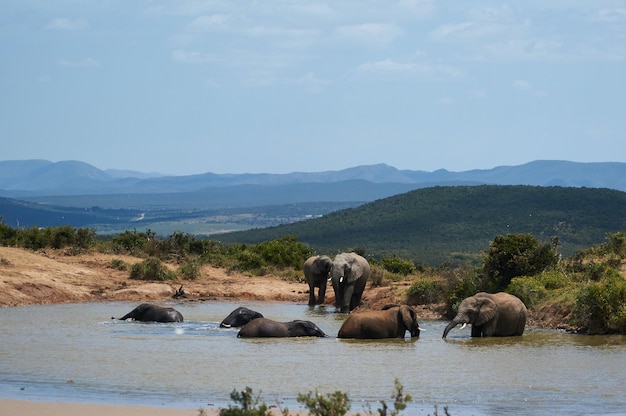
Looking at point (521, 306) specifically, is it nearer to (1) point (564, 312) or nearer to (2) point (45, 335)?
(1) point (564, 312)

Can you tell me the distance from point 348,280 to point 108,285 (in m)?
7.65

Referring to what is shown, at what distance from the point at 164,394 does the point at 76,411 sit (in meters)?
1.88

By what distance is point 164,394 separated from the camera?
1577 centimetres

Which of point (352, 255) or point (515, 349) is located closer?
point (515, 349)

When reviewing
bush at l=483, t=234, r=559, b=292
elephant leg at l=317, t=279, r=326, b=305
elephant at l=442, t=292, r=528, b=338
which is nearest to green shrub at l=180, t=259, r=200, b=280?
elephant leg at l=317, t=279, r=326, b=305

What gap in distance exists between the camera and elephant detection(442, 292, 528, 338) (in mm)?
23281

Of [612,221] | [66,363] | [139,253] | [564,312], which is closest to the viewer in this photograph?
[66,363]

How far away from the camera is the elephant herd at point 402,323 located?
23.1 meters

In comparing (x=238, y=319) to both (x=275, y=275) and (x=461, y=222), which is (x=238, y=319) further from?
(x=461, y=222)

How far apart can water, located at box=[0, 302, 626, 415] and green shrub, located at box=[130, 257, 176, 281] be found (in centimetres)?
1018

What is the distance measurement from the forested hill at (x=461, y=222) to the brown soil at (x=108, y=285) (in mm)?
32175

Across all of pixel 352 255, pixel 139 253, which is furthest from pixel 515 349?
pixel 139 253

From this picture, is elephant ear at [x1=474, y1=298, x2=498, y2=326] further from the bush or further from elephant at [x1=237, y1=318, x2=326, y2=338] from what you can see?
the bush

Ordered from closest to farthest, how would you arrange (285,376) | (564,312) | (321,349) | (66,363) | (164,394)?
(164,394) → (285,376) → (66,363) → (321,349) → (564,312)
